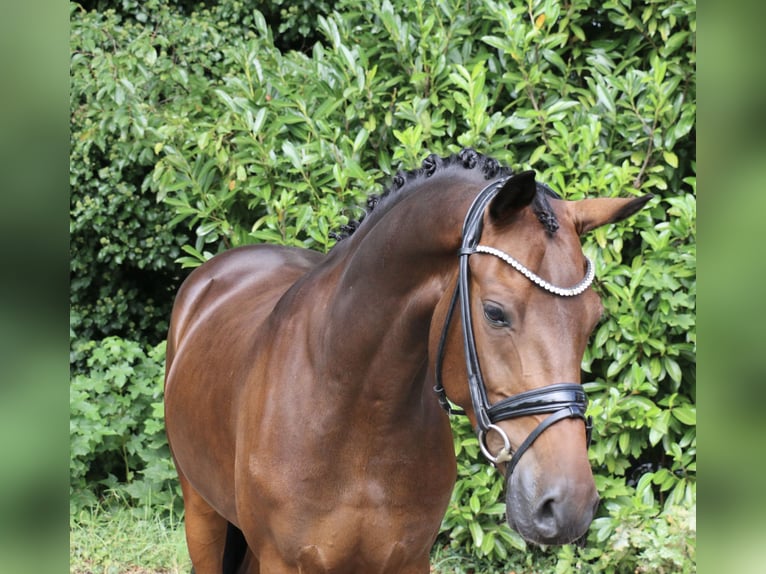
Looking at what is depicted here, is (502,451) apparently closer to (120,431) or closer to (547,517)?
(547,517)

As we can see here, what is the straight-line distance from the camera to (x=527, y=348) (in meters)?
1.61

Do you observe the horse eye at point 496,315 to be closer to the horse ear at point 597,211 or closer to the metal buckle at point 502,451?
the metal buckle at point 502,451

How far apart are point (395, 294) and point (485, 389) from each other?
1.30 feet

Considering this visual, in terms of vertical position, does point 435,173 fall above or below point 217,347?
above

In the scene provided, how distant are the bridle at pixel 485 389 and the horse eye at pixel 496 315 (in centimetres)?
5

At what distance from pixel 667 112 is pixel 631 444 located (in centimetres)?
165

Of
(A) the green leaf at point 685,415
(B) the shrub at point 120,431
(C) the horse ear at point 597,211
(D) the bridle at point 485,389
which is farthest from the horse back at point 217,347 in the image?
(A) the green leaf at point 685,415

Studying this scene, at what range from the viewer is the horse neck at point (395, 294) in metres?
1.89

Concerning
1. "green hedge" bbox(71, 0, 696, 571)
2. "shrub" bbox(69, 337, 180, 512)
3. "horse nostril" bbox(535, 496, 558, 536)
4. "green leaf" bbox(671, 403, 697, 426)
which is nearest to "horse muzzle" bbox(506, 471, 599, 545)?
"horse nostril" bbox(535, 496, 558, 536)

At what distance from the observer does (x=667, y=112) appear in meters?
4.07

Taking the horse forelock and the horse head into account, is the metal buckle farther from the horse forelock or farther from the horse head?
the horse forelock

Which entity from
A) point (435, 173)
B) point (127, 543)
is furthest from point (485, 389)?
point (127, 543)

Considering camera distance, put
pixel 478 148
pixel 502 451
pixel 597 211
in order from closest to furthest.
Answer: pixel 502 451 < pixel 597 211 < pixel 478 148
